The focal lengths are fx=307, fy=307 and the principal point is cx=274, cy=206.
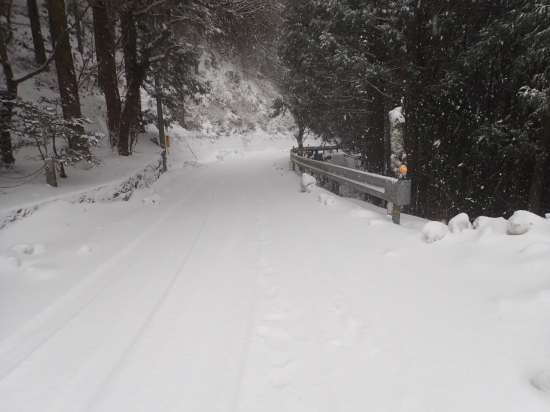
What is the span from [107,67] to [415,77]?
1166cm

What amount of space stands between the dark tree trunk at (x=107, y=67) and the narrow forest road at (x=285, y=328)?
30.6 feet

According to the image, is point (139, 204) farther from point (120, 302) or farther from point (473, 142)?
point (473, 142)

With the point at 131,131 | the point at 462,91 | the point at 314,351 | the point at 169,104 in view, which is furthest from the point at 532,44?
the point at 169,104

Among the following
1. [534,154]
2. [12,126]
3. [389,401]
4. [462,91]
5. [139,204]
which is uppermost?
[462,91]

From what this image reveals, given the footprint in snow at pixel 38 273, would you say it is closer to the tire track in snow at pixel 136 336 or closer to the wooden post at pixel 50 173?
the tire track in snow at pixel 136 336

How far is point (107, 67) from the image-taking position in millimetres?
12414

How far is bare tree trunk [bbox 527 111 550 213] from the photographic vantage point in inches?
288

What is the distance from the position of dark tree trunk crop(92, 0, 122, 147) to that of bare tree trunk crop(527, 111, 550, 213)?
14.1m

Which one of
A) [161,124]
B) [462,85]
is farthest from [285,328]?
[161,124]

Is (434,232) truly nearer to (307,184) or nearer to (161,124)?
(307,184)

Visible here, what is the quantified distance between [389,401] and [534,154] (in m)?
8.45

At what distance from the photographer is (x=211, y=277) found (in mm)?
3898

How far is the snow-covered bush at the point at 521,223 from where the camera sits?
3.67 meters

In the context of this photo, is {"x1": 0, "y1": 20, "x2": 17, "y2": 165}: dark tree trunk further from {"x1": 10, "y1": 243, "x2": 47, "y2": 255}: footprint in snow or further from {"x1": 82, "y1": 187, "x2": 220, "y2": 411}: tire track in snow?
{"x1": 82, "y1": 187, "x2": 220, "y2": 411}: tire track in snow
